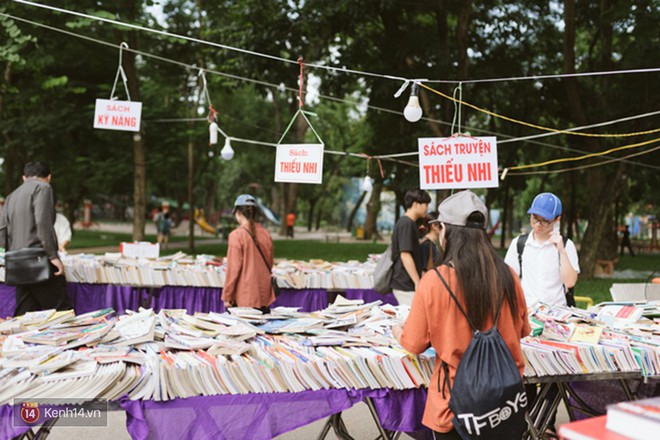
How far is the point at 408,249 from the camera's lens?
16.9ft

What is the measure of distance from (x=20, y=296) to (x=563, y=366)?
4798 mm

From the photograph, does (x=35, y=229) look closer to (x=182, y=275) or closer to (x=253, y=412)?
(x=182, y=275)

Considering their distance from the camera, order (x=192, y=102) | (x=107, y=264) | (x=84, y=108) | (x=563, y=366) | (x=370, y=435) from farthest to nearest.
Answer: (x=192, y=102), (x=84, y=108), (x=107, y=264), (x=370, y=435), (x=563, y=366)

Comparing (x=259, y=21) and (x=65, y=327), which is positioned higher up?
(x=259, y=21)

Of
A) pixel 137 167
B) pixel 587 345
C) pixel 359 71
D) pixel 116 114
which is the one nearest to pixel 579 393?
pixel 587 345

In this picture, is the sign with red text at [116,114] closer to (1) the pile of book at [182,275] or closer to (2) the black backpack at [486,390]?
(1) the pile of book at [182,275]

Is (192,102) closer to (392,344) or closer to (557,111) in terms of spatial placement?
(557,111)

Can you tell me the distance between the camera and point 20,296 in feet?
18.3

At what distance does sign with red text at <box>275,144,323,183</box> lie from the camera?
19.1 ft

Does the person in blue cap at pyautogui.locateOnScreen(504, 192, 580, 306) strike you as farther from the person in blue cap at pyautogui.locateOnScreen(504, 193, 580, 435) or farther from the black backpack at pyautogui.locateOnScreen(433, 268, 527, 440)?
the black backpack at pyautogui.locateOnScreen(433, 268, 527, 440)

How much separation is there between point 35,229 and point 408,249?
3483 mm

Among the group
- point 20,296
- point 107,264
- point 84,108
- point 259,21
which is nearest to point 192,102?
point 84,108

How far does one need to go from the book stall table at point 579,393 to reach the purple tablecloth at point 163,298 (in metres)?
3.07

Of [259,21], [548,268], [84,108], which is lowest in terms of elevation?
[548,268]
